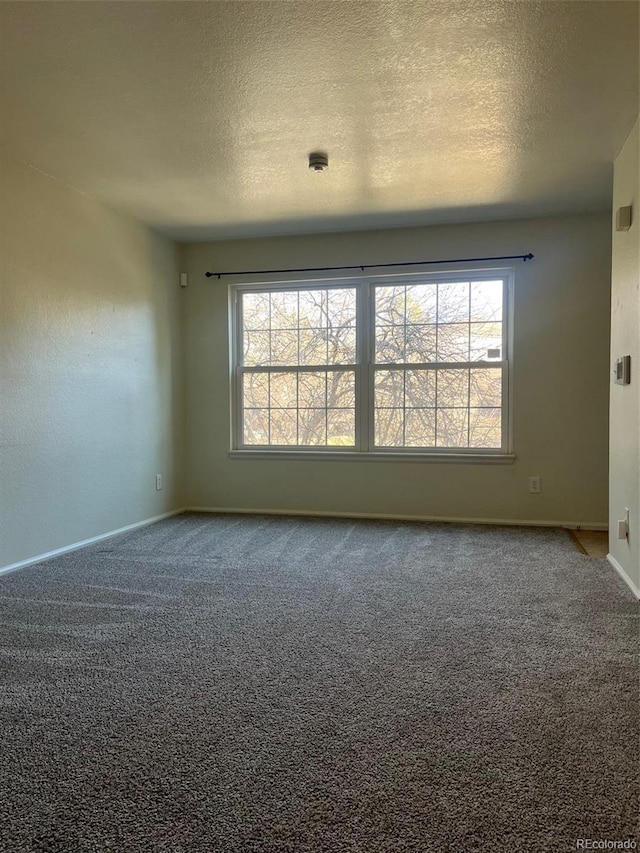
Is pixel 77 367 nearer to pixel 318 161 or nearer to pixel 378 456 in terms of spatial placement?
pixel 318 161

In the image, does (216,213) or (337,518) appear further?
(337,518)

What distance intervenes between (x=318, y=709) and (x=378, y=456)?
115 inches

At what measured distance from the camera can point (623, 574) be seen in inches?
114

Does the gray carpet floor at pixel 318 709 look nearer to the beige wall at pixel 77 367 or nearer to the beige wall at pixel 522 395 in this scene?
the beige wall at pixel 77 367

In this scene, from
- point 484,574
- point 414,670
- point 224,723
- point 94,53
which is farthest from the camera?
point 484,574

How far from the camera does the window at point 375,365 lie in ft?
14.3

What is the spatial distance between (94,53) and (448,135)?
5.65 ft

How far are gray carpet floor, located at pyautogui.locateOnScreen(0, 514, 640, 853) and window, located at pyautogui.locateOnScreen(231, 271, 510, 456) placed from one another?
62.9 inches

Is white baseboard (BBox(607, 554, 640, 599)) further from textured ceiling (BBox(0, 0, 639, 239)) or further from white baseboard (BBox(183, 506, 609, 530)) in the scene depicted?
textured ceiling (BBox(0, 0, 639, 239))

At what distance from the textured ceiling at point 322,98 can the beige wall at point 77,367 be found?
0.35 meters

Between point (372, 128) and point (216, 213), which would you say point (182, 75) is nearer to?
point (372, 128)

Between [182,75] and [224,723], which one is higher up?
[182,75]

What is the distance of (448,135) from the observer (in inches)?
112

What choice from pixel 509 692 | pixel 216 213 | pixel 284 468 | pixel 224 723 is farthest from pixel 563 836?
pixel 216 213
